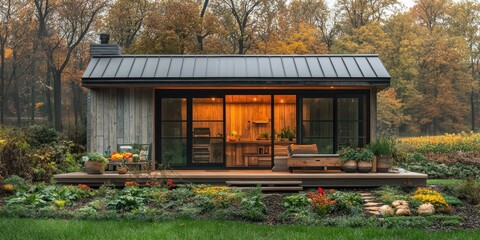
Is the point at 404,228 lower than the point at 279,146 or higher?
lower

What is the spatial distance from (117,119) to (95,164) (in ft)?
6.06

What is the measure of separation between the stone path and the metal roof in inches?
124

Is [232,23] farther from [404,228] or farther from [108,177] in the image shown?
[404,228]

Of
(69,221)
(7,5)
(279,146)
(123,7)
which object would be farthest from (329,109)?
Answer: (7,5)

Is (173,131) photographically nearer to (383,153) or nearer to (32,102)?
(383,153)

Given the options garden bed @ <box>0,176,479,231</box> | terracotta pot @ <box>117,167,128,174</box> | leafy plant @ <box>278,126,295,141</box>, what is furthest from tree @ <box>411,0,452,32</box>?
terracotta pot @ <box>117,167,128,174</box>

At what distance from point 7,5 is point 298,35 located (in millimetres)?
16503

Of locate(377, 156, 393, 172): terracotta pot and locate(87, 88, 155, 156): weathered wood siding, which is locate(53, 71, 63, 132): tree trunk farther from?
locate(377, 156, 393, 172): terracotta pot

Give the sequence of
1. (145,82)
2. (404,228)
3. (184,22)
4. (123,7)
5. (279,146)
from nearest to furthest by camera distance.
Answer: (404,228)
(145,82)
(279,146)
(184,22)
(123,7)

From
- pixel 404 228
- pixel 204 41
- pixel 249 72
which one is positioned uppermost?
pixel 204 41

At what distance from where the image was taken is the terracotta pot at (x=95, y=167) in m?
10.3

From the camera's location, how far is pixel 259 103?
567 inches

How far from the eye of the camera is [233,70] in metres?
11.8

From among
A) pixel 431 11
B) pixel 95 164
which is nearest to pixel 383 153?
pixel 95 164
